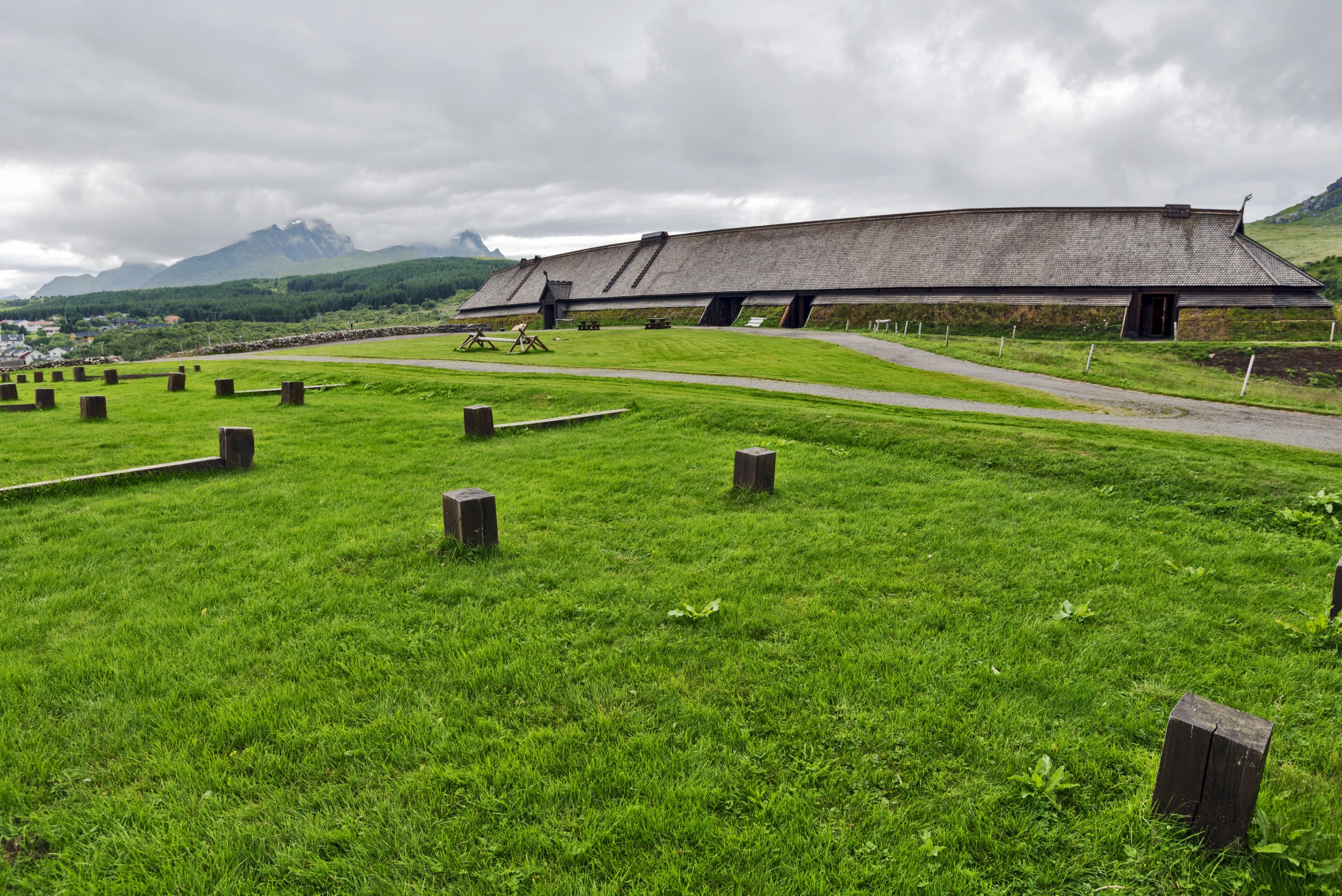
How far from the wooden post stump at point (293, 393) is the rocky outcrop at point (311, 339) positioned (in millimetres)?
35992

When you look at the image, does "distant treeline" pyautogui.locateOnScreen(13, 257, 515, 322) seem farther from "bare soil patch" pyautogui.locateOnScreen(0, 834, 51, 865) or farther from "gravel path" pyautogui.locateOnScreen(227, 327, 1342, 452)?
"bare soil patch" pyautogui.locateOnScreen(0, 834, 51, 865)

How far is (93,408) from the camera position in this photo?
13.8 m

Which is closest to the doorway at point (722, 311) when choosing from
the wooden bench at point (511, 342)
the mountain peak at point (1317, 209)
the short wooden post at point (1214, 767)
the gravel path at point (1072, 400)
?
the wooden bench at point (511, 342)

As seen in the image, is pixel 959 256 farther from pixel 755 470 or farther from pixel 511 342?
pixel 755 470

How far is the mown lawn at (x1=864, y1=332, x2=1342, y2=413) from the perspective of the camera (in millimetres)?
19562

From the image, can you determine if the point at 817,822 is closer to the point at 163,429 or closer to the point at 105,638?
the point at 105,638

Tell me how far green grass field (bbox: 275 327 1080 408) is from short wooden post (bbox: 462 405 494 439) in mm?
11818

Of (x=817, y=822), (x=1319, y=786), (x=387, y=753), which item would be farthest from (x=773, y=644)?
(x=1319, y=786)

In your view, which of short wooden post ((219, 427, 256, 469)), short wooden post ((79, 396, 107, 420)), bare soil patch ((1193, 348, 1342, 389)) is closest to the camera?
short wooden post ((219, 427, 256, 469))

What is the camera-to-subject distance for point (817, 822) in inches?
124

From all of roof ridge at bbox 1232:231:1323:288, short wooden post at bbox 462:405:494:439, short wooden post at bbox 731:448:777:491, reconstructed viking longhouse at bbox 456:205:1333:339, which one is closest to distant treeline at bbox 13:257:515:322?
reconstructed viking longhouse at bbox 456:205:1333:339

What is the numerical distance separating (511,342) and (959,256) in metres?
31.9

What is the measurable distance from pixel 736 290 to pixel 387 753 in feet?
170

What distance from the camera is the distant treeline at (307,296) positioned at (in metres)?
139
